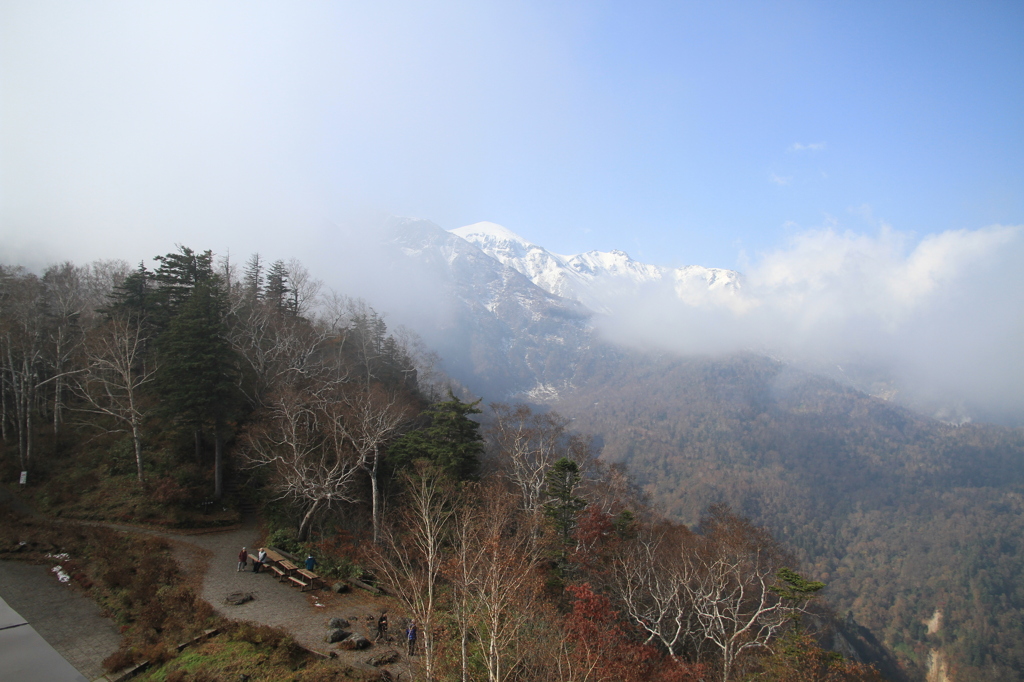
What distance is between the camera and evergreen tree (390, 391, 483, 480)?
28.2m

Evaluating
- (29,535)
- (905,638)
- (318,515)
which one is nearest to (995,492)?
(905,638)

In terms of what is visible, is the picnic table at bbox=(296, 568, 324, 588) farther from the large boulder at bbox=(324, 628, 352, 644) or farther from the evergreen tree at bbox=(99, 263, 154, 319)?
the evergreen tree at bbox=(99, 263, 154, 319)

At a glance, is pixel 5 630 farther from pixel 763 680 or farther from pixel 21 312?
pixel 21 312

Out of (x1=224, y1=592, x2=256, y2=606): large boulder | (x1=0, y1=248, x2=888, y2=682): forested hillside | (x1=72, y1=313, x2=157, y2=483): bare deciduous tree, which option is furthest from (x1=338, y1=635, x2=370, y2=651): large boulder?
(x1=72, y1=313, x2=157, y2=483): bare deciduous tree

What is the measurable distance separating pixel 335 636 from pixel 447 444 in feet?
43.6

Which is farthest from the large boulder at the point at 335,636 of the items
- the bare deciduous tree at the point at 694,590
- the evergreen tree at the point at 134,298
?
the evergreen tree at the point at 134,298

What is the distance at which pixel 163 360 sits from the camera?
31.5 meters

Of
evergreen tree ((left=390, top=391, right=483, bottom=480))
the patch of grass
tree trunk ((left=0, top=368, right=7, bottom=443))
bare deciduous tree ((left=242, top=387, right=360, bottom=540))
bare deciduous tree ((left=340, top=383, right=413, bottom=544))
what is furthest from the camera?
tree trunk ((left=0, top=368, right=7, bottom=443))

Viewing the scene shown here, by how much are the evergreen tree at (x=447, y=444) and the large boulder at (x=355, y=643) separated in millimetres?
11724

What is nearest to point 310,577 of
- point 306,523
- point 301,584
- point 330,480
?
point 301,584

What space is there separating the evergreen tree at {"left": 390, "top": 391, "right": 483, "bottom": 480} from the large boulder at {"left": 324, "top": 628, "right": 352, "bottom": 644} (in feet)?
38.0

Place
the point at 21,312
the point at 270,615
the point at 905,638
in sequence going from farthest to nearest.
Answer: the point at 905,638, the point at 21,312, the point at 270,615

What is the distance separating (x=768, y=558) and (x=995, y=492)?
10035 inches

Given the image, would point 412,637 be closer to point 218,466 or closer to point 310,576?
point 310,576
